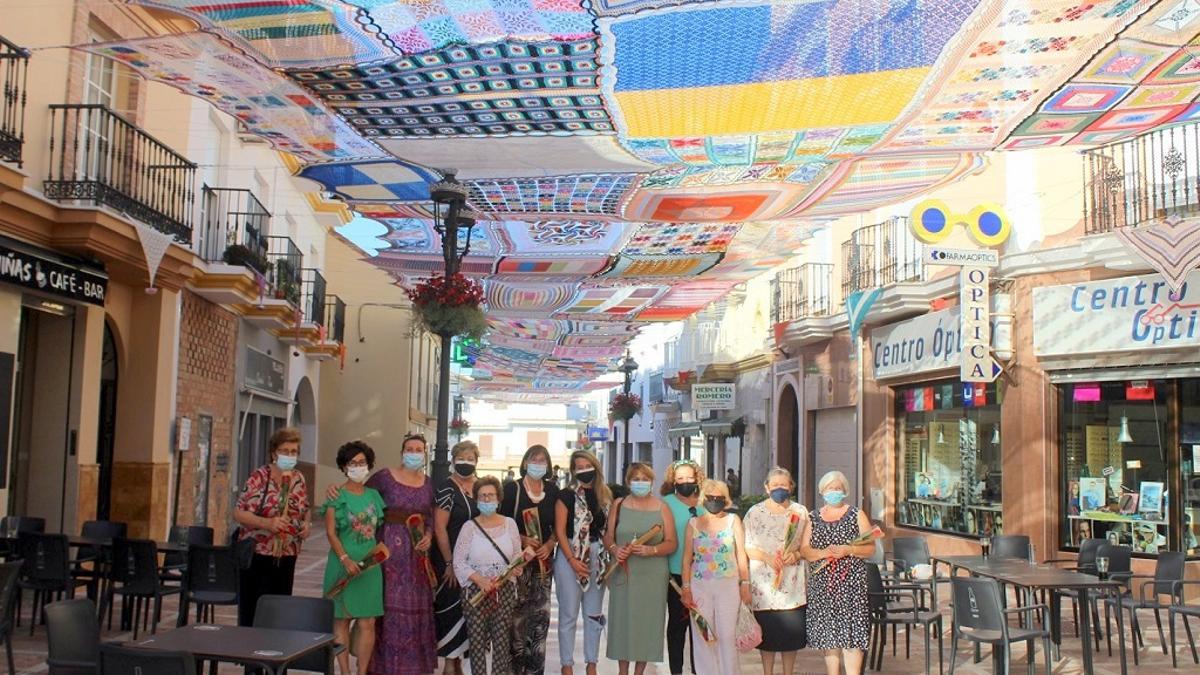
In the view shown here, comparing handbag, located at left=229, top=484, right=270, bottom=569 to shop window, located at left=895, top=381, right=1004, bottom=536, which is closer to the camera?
handbag, located at left=229, top=484, right=270, bottom=569

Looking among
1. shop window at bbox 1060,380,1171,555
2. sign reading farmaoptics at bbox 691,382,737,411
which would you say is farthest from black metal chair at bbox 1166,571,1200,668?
sign reading farmaoptics at bbox 691,382,737,411

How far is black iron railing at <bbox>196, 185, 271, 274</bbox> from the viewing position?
Result: 14.9m

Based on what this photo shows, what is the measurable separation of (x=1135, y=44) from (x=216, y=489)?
13.3 m

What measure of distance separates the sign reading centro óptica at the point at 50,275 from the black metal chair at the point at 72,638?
19.0ft

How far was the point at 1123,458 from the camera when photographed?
1406 centimetres

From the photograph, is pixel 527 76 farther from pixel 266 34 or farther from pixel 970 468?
pixel 970 468

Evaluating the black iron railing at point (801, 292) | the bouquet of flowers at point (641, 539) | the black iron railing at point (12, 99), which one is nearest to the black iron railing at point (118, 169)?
the black iron railing at point (12, 99)

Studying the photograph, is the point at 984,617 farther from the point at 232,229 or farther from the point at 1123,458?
the point at 232,229

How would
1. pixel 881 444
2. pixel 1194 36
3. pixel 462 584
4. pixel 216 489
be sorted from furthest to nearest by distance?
1. pixel 881 444
2. pixel 216 489
3. pixel 1194 36
4. pixel 462 584

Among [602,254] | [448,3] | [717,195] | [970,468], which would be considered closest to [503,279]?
[602,254]

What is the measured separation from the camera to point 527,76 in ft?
27.3

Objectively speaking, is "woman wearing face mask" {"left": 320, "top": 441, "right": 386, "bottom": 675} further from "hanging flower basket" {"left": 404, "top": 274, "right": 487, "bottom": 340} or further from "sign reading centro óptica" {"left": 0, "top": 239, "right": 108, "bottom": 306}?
"sign reading centro óptica" {"left": 0, "top": 239, "right": 108, "bottom": 306}

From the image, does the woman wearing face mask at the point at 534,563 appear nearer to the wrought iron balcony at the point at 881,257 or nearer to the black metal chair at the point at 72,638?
the black metal chair at the point at 72,638

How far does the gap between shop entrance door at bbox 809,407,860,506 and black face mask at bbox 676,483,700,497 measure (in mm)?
12868
